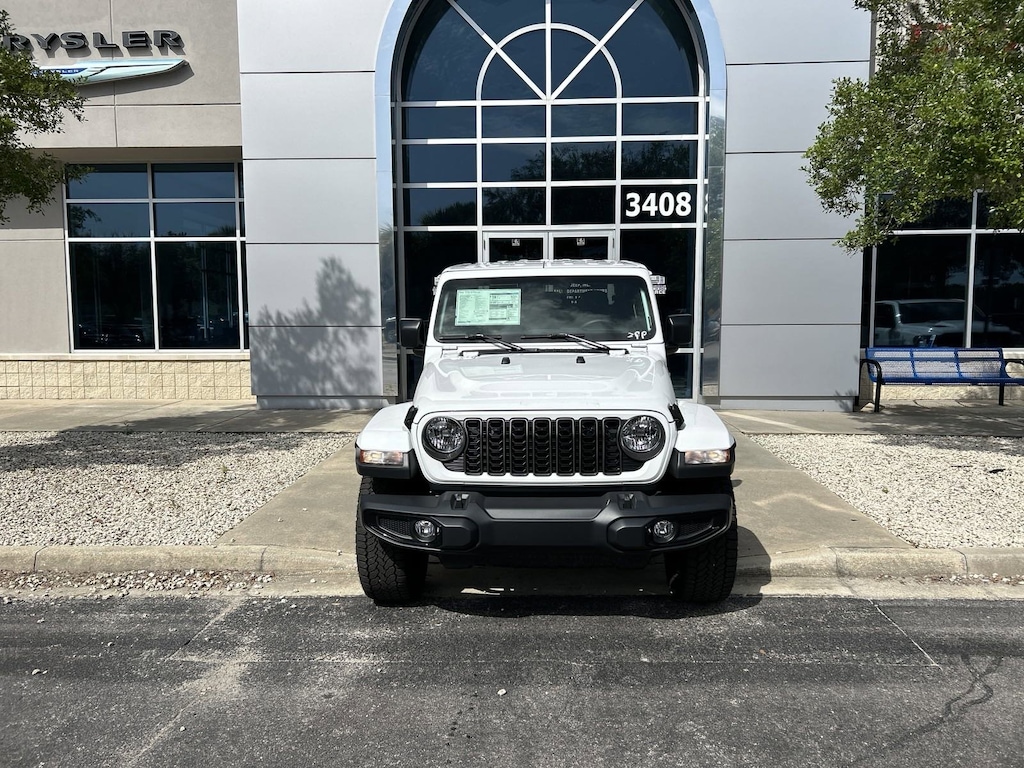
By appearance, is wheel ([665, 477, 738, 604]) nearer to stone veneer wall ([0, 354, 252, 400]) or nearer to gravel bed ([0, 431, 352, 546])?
gravel bed ([0, 431, 352, 546])

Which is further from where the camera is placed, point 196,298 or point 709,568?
point 196,298

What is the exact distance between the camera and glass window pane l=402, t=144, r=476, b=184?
11.6m

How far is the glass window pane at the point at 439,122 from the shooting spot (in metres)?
11.5

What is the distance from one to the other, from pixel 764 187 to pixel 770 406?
125 inches

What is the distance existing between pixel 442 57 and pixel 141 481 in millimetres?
7715

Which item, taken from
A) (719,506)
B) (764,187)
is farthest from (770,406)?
(719,506)

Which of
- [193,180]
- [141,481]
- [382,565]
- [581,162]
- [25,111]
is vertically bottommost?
[141,481]

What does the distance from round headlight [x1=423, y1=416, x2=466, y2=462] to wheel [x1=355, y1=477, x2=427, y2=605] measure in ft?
1.23

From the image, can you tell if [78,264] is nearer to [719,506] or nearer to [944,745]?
[719,506]

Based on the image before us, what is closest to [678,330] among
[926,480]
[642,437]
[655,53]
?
[642,437]

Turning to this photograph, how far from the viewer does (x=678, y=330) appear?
5.07m

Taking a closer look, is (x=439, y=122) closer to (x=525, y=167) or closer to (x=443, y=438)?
(x=525, y=167)

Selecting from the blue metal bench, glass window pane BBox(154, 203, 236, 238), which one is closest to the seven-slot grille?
the blue metal bench

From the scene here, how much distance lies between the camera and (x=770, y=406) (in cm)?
1121
